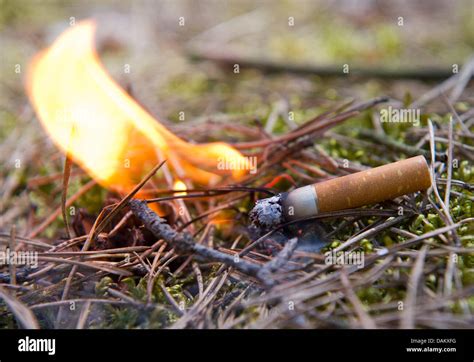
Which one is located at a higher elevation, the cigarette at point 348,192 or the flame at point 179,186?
the flame at point 179,186

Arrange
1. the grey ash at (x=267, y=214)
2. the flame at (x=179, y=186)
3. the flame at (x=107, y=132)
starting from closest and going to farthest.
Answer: the grey ash at (x=267, y=214) → the flame at (x=179, y=186) → the flame at (x=107, y=132)

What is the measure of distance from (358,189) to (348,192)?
27mm

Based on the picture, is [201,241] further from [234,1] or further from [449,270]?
[234,1]

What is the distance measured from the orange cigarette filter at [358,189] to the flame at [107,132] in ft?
1.19

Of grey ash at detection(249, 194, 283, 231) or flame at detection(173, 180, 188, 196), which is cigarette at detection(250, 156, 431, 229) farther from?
flame at detection(173, 180, 188, 196)

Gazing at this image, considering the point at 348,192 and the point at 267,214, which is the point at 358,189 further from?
the point at 267,214

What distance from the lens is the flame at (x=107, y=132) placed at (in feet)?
4.91

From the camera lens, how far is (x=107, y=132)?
1.66 m

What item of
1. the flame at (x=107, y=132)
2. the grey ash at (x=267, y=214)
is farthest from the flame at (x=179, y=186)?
the grey ash at (x=267, y=214)

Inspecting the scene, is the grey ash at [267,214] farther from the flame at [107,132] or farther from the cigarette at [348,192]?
the flame at [107,132]

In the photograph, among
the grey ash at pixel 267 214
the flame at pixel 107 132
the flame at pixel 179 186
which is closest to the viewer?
the grey ash at pixel 267 214

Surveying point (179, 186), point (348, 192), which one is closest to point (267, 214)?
point (348, 192)
